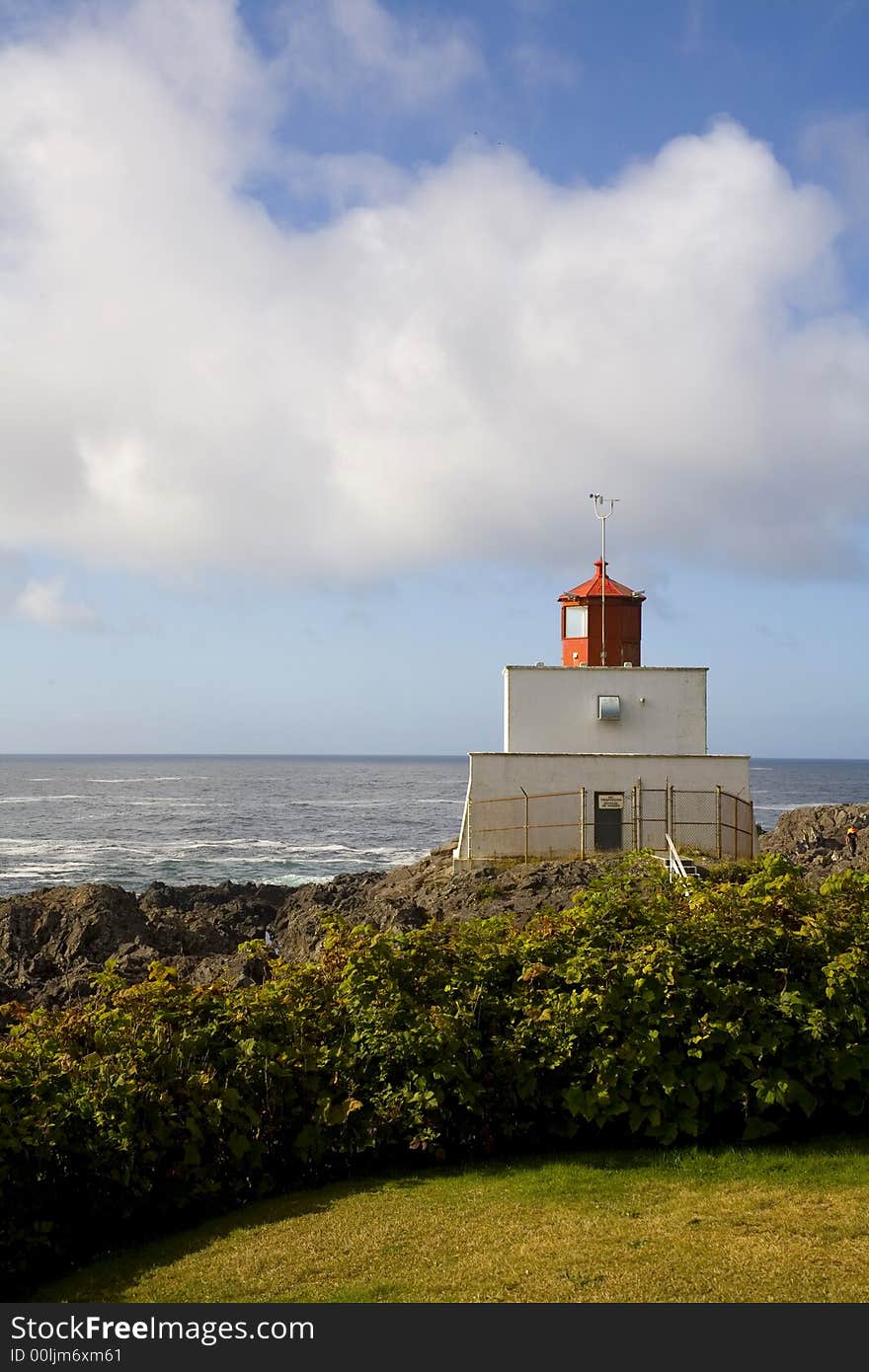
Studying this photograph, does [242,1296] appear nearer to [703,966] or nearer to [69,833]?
[703,966]

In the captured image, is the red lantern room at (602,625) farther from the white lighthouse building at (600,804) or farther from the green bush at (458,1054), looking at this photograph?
the green bush at (458,1054)

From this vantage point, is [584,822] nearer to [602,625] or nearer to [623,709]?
[623,709]

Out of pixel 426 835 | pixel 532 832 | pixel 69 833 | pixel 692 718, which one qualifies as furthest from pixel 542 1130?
pixel 69 833

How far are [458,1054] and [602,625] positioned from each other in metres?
25.3

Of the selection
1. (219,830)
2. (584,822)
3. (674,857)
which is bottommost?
(219,830)

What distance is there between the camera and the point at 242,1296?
6004 mm

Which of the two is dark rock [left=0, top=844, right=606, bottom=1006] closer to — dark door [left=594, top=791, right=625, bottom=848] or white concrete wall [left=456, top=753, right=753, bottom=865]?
white concrete wall [left=456, top=753, right=753, bottom=865]

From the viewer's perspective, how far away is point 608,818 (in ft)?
92.7

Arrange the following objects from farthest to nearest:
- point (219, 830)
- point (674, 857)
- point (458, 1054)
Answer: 1. point (219, 830)
2. point (674, 857)
3. point (458, 1054)

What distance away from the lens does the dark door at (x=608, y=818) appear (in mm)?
28156

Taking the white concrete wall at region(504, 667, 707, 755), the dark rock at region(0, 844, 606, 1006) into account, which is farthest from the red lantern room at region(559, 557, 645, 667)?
the dark rock at region(0, 844, 606, 1006)

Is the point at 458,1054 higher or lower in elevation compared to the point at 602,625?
lower

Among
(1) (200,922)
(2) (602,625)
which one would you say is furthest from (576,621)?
(1) (200,922)

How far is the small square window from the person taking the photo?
30297 millimetres
